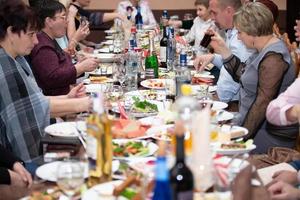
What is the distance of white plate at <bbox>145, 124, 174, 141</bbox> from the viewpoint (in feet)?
7.53

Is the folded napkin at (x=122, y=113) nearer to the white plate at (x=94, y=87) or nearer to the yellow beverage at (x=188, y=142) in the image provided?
the white plate at (x=94, y=87)

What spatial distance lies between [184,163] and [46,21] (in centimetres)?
268

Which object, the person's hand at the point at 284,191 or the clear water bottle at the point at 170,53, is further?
the clear water bottle at the point at 170,53

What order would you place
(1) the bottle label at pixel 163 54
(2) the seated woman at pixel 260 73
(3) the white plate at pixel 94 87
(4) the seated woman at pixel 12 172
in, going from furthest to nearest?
(1) the bottle label at pixel 163 54, (3) the white plate at pixel 94 87, (2) the seated woman at pixel 260 73, (4) the seated woman at pixel 12 172

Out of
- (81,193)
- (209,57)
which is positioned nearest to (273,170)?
(81,193)

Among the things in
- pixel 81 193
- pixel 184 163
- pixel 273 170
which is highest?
pixel 184 163

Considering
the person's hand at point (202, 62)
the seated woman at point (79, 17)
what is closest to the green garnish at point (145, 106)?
the person's hand at point (202, 62)

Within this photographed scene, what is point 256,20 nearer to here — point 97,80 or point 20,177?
point 97,80

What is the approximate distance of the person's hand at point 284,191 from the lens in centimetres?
206

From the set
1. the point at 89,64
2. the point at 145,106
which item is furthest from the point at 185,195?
the point at 89,64

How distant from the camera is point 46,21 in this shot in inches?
154

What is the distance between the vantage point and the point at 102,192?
5.44ft

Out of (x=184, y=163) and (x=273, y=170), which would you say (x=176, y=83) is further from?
(x=184, y=163)

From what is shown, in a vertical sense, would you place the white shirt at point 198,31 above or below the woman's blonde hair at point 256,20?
below
